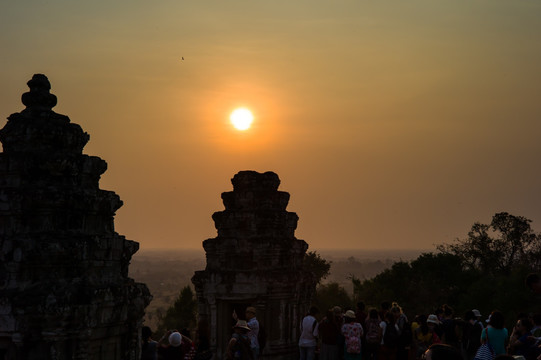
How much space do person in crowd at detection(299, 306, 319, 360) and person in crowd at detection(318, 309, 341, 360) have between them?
46 cm

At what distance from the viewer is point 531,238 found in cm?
4069

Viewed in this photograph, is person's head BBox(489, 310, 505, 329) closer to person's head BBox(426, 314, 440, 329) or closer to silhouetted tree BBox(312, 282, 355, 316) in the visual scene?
person's head BBox(426, 314, 440, 329)

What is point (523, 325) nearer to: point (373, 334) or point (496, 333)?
point (496, 333)

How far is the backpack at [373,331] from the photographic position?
13492 mm

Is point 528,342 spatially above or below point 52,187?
below

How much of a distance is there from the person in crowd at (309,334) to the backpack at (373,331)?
4.41 feet

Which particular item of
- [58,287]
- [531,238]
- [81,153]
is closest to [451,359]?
[58,287]

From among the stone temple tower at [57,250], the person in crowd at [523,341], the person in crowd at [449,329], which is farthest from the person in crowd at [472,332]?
the stone temple tower at [57,250]

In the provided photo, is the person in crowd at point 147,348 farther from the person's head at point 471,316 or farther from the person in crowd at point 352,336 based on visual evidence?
the person's head at point 471,316

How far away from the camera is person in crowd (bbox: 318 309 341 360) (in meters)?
14.0

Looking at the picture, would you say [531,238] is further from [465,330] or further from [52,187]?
[52,187]

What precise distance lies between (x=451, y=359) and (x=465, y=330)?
9.50 m

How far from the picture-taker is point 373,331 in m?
13.5

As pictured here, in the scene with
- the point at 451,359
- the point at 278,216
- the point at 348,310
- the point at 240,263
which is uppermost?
the point at 278,216
